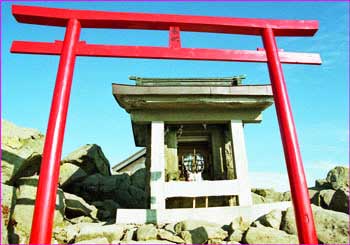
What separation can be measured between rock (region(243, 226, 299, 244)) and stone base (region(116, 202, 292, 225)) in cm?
132

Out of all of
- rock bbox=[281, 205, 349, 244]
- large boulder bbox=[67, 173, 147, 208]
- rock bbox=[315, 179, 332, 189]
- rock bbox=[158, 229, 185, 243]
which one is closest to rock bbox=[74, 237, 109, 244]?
rock bbox=[158, 229, 185, 243]

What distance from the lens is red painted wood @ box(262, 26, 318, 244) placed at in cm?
283

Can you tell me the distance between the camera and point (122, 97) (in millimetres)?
6711

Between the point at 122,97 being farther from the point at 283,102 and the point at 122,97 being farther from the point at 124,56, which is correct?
the point at 283,102

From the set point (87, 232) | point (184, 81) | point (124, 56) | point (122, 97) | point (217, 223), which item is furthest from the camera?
point (184, 81)

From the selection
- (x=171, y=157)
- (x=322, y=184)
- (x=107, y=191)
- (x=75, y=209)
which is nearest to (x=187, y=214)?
(x=171, y=157)

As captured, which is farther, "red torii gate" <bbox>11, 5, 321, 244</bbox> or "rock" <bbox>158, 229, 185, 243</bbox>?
"rock" <bbox>158, 229, 185, 243</bbox>

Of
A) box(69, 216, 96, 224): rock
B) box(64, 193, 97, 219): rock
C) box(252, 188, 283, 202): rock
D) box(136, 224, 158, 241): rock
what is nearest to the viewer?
box(136, 224, 158, 241): rock

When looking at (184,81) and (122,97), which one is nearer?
(122,97)

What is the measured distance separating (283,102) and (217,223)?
10.7ft

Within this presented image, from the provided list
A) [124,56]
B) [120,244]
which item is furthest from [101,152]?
[124,56]

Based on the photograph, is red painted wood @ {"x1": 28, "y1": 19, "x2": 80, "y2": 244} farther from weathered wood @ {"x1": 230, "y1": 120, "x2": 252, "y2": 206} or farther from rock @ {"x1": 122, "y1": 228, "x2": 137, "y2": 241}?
weathered wood @ {"x1": 230, "y1": 120, "x2": 252, "y2": 206}

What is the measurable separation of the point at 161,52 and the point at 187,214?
3598 millimetres

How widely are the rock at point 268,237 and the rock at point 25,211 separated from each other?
4.10 meters
